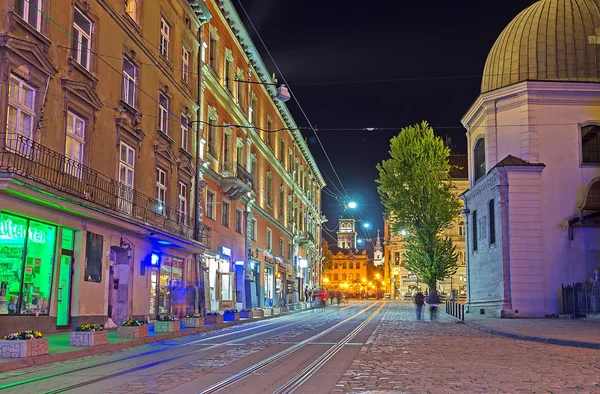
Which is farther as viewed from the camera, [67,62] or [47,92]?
[67,62]

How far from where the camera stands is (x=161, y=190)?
2862 centimetres

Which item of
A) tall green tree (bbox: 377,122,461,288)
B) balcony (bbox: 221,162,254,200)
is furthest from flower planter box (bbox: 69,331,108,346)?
tall green tree (bbox: 377,122,461,288)

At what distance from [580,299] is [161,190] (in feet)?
68.4

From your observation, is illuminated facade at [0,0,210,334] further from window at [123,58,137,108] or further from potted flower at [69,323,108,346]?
potted flower at [69,323,108,346]

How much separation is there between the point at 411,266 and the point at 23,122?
32895 millimetres

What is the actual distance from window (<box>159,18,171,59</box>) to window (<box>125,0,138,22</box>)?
291 centimetres

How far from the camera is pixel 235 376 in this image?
10641 mm

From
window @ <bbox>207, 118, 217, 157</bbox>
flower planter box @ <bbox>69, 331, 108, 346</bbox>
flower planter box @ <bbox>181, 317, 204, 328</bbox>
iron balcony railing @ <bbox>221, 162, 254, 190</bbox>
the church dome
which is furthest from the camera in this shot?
iron balcony railing @ <bbox>221, 162, 254, 190</bbox>

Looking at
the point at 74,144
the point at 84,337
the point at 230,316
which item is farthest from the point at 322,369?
the point at 230,316

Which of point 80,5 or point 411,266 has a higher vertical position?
point 80,5

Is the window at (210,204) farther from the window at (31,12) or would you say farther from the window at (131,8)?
the window at (31,12)

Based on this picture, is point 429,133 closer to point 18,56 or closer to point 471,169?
point 471,169

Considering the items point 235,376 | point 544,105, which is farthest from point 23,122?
point 544,105

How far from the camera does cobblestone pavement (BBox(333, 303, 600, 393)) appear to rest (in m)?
9.50
